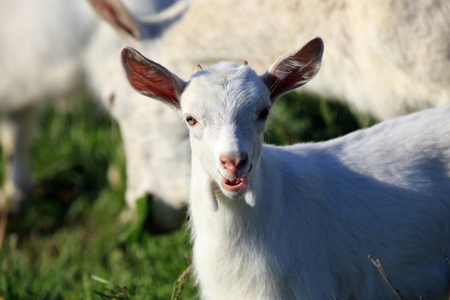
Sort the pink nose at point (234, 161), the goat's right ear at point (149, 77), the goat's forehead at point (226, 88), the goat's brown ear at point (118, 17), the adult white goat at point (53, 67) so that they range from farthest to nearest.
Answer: the adult white goat at point (53, 67), the goat's brown ear at point (118, 17), the goat's right ear at point (149, 77), the goat's forehead at point (226, 88), the pink nose at point (234, 161)

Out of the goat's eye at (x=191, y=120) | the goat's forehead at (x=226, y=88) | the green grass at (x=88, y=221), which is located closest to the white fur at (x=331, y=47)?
the green grass at (x=88, y=221)

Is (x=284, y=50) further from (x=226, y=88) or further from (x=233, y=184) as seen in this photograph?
(x=233, y=184)

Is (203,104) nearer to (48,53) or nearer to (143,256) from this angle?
(143,256)

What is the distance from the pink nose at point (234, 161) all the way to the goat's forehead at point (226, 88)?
21 cm

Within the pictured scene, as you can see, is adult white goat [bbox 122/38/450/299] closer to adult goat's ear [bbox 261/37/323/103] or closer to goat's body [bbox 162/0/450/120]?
adult goat's ear [bbox 261/37/323/103]

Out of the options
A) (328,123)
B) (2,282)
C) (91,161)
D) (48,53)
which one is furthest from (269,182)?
(91,161)

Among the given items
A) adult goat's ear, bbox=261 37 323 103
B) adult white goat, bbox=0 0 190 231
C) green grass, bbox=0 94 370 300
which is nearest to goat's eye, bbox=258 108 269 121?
adult goat's ear, bbox=261 37 323 103

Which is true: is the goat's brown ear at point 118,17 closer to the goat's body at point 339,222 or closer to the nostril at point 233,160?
the goat's body at point 339,222

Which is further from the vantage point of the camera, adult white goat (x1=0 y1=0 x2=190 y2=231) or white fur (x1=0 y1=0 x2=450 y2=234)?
adult white goat (x1=0 y1=0 x2=190 y2=231)

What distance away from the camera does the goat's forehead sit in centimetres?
243

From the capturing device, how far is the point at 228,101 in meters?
2.42

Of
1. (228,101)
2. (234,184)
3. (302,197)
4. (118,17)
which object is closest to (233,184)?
(234,184)

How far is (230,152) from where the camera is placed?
2283 mm

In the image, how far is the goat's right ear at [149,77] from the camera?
2.58m
